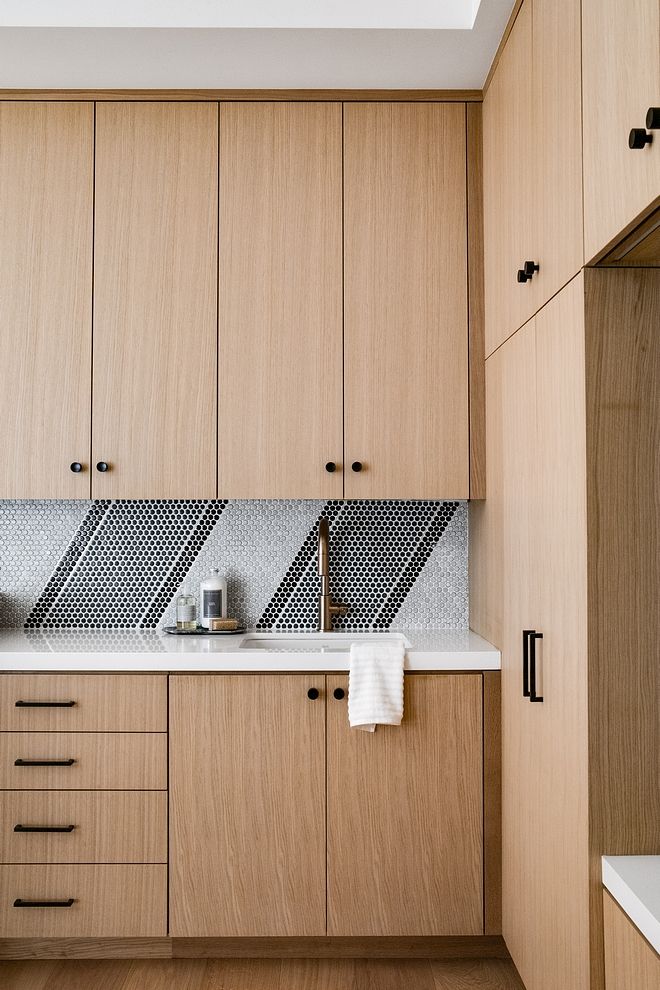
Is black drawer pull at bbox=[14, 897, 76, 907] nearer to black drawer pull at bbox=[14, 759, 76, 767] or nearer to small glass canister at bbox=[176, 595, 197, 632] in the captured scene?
black drawer pull at bbox=[14, 759, 76, 767]

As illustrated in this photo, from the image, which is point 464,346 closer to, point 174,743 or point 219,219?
point 219,219

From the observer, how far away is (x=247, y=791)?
2.46m

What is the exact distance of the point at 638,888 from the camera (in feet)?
4.86

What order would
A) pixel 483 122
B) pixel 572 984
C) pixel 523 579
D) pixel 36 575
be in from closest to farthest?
pixel 572 984 → pixel 523 579 → pixel 483 122 → pixel 36 575

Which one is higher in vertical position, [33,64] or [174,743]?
[33,64]

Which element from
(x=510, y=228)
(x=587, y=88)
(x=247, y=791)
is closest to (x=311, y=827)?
(x=247, y=791)

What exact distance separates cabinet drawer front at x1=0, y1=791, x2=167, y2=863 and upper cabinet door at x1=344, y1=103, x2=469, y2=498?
1.16 metres

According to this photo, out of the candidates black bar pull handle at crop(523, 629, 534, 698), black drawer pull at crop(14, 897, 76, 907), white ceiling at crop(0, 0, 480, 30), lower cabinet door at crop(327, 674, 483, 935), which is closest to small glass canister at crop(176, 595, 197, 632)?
lower cabinet door at crop(327, 674, 483, 935)

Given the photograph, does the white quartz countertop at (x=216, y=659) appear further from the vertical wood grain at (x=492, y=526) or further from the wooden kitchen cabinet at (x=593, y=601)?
the wooden kitchen cabinet at (x=593, y=601)

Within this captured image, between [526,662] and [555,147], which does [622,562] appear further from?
[555,147]

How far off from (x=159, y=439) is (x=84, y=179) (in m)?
0.88

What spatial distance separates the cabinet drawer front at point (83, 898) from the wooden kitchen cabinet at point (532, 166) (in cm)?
194

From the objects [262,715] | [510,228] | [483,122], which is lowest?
[262,715]

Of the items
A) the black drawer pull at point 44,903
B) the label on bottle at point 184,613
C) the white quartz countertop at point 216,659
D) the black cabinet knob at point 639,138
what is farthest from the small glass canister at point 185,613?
the black cabinet knob at point 639,138
